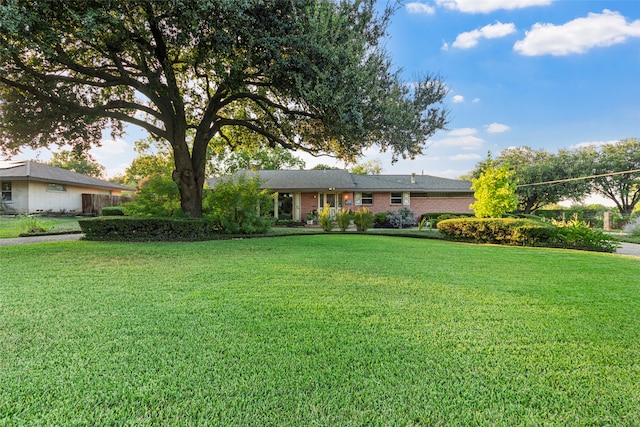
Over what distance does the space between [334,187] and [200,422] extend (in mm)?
19421

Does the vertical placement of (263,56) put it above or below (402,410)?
above

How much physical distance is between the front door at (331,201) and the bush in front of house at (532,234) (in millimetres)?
10798

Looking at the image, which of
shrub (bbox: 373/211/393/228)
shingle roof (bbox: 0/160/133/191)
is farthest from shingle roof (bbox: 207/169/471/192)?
shingle roof (bbox: 0/160/133/191)

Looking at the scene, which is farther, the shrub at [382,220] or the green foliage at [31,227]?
the shrub at [382,220]

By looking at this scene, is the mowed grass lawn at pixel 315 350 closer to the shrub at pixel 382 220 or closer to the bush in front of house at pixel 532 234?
the bush in front of house at pixel 532 234

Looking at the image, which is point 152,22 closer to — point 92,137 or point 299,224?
point 92,137

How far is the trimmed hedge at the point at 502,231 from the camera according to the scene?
10.2 meters

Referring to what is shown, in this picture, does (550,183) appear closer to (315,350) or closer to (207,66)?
(207,66)

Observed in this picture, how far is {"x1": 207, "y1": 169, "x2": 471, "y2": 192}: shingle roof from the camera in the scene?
21.2 metres

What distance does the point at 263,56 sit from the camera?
8.09m

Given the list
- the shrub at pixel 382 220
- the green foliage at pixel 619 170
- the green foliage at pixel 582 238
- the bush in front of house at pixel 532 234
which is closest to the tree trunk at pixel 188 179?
the bush in front of house at pixel 532 234

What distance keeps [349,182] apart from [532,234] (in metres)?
13.2

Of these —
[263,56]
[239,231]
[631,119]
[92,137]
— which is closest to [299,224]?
[239,231]

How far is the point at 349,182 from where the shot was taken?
21938 millimetres
